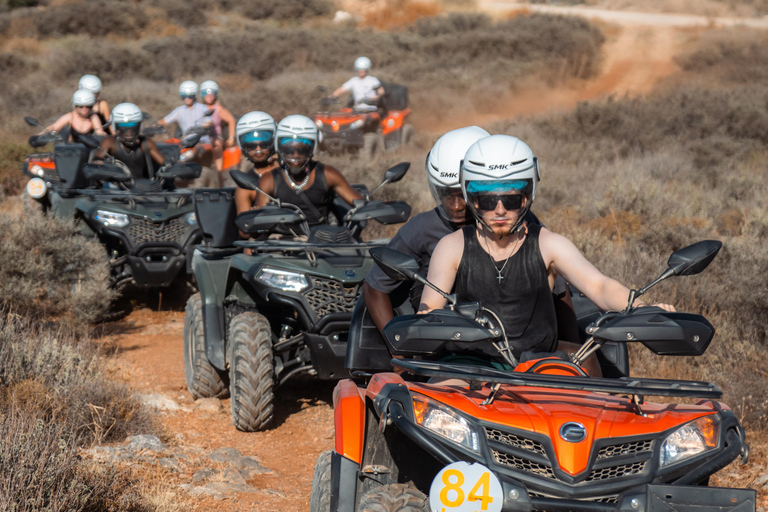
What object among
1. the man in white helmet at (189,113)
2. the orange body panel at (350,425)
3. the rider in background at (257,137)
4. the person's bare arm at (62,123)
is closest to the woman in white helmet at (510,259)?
the orange body panel at (350,425)

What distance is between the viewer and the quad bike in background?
19.2ft

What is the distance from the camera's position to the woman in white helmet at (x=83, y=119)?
41.3ft

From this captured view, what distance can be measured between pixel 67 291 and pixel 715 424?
297 inches

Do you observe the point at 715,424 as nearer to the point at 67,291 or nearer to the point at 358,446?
the point at 358,446

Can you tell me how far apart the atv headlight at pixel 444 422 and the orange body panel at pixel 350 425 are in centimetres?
38

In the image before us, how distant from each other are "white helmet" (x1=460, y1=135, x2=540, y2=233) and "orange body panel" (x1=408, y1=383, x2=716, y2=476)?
0.76 metres

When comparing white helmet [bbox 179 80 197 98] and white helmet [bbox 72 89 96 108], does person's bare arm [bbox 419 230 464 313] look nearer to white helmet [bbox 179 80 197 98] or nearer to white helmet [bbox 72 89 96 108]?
white helmet [bbox 72 89 96 108]

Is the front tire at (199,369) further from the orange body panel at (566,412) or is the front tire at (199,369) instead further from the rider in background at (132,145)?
the rider in background at (132,145)

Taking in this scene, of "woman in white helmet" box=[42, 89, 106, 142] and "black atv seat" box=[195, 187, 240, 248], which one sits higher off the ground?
"black atv seat" box=[195, 187, 240, 248]

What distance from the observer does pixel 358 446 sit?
3.20 metres

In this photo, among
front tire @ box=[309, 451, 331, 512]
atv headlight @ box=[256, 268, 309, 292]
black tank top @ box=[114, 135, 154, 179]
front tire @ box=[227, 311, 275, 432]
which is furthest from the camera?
black tank top @ box=[114, 135, 154, 179]

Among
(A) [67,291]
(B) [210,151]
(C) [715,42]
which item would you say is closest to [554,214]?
(B) [210,151]

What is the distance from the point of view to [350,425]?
322 cm

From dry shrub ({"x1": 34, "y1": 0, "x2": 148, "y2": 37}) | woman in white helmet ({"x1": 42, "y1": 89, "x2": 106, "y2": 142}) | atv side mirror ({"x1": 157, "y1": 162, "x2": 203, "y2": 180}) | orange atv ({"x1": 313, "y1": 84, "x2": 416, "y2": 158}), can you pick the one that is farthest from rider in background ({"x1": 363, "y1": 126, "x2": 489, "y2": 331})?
dry shrub ({"x1": 34, "y1": 0, "x2": 148, "y2": 37})
